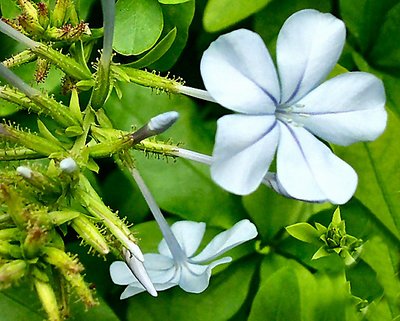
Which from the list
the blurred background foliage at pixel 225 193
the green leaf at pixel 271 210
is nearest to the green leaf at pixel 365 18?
the blurred background foliage at pixel 225 193

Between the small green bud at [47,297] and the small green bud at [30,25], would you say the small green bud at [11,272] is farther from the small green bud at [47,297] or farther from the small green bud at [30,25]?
the small green bud at [30,25]

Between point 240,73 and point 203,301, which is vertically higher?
point 240,73

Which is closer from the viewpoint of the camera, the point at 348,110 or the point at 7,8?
the point at 348,110

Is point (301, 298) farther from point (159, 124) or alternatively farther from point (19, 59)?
point (19, 59)

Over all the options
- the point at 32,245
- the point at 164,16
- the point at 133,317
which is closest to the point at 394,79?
the point at 164,16

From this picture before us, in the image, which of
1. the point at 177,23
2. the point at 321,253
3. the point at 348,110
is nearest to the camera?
the point at 348,110

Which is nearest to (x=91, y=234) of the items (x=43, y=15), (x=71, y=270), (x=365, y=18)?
(x=71, y=270)
